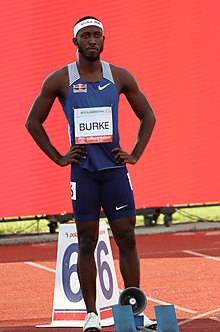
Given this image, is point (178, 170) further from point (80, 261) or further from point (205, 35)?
point (80, 261)

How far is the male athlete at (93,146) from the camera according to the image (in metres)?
7.45

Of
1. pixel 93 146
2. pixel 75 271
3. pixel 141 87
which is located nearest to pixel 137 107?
pixel 93 146

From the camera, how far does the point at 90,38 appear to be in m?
Result: 7.43

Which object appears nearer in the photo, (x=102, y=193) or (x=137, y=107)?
(x=102, y=193)

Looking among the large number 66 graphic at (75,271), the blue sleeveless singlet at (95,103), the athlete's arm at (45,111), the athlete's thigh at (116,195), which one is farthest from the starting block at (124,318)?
the large number 66 graphic at (75,271)

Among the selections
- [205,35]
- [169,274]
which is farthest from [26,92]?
[169,274]

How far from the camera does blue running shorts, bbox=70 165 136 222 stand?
297 inches

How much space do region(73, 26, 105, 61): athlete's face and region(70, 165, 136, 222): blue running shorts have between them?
723mm

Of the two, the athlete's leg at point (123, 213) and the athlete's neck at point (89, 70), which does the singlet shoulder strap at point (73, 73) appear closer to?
the athlete's neck at point (89, 70)

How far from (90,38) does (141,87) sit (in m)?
6.98

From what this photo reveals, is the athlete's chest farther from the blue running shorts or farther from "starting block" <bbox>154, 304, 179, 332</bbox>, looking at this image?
"starting block" <bbox>154, 304, 179, 332</bbox>

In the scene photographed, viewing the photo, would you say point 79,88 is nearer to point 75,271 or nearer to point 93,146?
point 93,146

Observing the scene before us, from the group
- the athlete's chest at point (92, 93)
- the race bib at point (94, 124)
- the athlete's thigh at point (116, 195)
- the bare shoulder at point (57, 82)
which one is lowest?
the athlete's thigh at point (116, 195)

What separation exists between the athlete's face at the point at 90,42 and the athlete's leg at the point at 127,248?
107 centimetres
